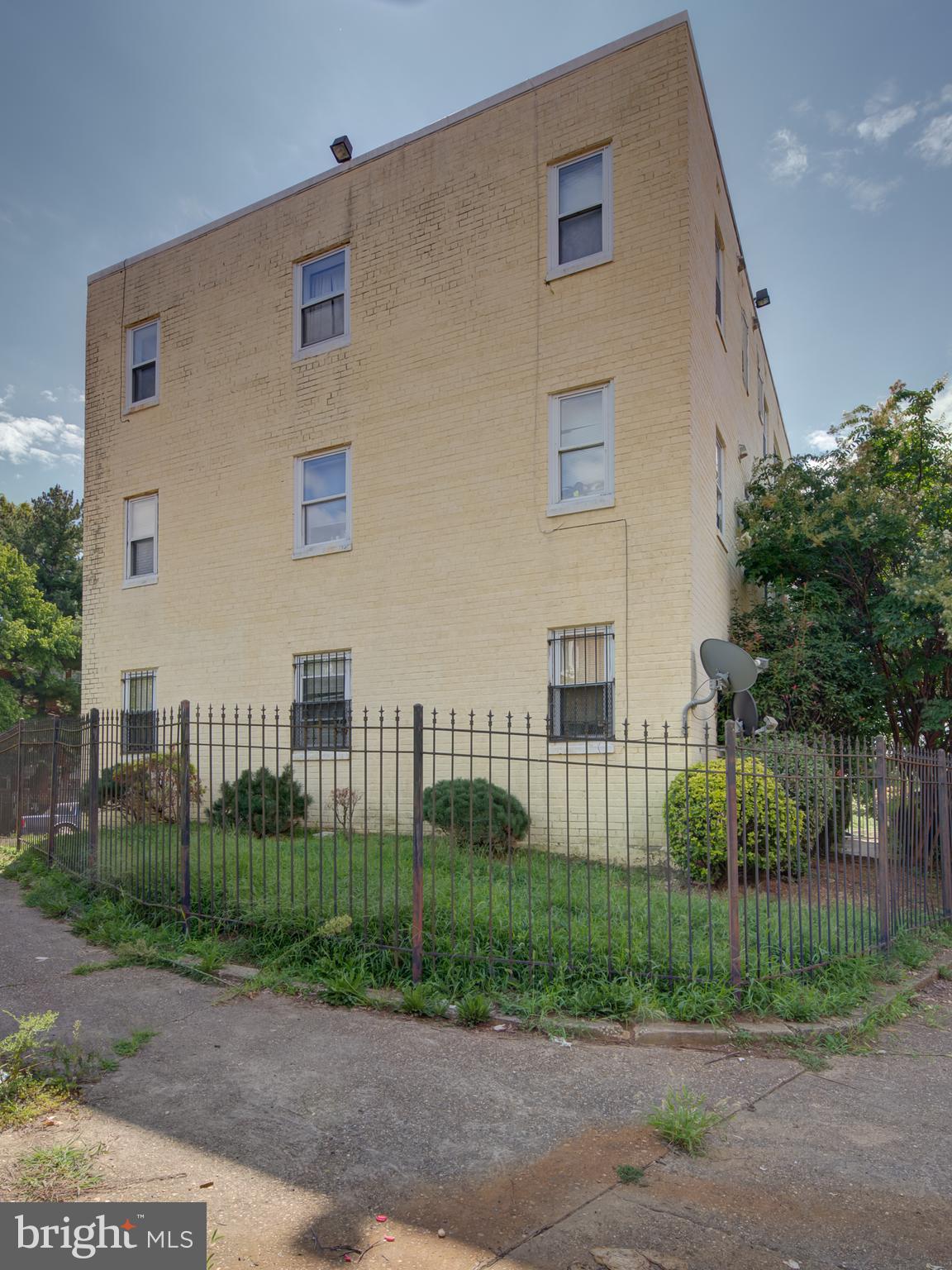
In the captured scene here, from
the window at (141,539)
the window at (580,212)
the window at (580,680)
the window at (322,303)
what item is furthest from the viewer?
the window at (141,539)

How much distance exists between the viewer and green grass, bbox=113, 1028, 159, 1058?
5289 millimetres

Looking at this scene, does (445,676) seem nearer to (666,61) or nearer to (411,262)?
(411,262)

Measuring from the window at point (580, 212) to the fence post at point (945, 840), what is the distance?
752 centimetres

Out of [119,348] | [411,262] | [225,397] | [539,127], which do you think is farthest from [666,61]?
[119,348]

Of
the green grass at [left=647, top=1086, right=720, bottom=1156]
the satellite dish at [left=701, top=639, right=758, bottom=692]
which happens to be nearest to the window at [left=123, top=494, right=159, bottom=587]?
the satellite dish at [left=701, top=639, right=758, bottom=692]

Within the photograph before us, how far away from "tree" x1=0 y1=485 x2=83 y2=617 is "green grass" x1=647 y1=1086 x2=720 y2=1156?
39.7 metres

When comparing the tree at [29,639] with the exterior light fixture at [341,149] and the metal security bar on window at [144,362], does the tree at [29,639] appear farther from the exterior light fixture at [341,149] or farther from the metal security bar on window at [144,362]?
the exterior light fixture at [341,149]

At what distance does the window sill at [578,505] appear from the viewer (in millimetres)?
11605

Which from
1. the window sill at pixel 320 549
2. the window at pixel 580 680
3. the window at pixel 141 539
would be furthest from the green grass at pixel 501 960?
the window at pixel 141 539

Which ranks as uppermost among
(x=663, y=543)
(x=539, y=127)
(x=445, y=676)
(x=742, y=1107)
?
(x=539, y=127)

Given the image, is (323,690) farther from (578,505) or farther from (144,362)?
(144,362)

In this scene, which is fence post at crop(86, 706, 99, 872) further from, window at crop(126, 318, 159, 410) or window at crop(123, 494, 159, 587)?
window at crop(126, 318, 159, 410)

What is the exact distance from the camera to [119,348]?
17.0m

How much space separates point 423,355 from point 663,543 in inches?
188
